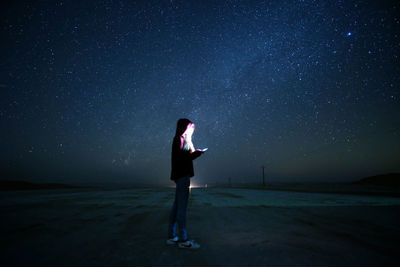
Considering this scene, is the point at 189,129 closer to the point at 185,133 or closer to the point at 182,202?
the point at 185,133

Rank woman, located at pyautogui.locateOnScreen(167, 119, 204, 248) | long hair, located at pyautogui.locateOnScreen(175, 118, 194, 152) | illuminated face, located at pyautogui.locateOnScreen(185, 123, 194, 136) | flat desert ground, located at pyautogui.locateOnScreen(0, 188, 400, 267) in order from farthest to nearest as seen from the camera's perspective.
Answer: illuminated face, located at pyautogui.locateOnScreen(185, 123, 194, 136) → long hair, located at pyautogui.locateOnScreen(175, 118, 194, 152) → woman, located at pyautogui.locateOnScreen(167, 119, 204, 248) → flat desert ground, located at pyautogui.locateOnScreen(0, 188, 400, 267)

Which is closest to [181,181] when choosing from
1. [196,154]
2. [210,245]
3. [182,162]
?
[182,162]

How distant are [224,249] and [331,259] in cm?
125

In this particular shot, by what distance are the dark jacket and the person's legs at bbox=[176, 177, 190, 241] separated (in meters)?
0.09

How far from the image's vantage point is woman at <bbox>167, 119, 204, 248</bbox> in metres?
2.56

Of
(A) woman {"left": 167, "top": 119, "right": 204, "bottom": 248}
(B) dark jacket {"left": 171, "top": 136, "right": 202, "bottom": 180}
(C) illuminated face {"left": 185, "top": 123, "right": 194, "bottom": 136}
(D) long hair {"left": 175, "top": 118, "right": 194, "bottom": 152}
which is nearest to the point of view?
(A) woman {"left": 167, "top": 119, "right": 204, "bottom": 248}

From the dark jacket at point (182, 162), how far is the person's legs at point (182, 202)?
0.30ft

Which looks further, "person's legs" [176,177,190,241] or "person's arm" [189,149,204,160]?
"person's arm" [189,149,204,160]

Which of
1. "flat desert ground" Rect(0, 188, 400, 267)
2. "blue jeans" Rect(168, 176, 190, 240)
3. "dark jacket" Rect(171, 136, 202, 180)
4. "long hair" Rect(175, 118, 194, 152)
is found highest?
"long hair" Rect(175, 118, 194, 152)

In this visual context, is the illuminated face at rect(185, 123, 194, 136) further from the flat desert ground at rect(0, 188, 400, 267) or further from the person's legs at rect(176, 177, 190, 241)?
the flat desert ground at rect(0, 188, 400, 267)

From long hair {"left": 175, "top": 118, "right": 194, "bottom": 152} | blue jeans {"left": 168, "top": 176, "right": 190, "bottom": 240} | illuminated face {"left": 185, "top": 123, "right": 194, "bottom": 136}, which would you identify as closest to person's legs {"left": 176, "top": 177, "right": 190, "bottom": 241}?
blue jeans {"left": 168, "top": 176, "right": 190, "bottom": 240}

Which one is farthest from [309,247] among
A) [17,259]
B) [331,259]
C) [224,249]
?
[17,259]

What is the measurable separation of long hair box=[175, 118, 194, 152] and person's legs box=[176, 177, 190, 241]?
530 millimetres

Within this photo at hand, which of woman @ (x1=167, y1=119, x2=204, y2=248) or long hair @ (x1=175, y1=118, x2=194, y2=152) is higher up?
long hair @ (x1=175, y1=118, x2=194, y2=152)
